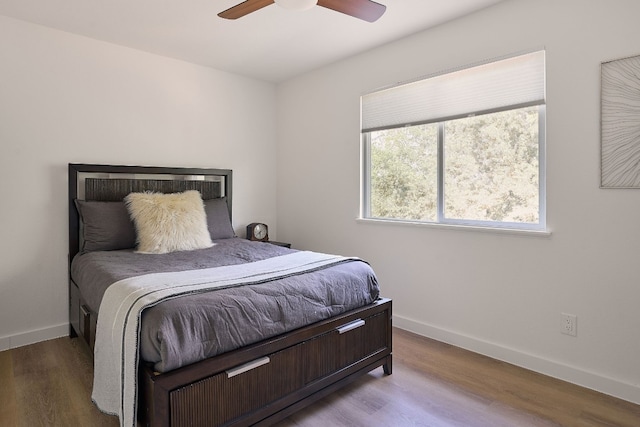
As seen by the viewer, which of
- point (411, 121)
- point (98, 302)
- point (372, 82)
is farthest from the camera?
point (372, 82)

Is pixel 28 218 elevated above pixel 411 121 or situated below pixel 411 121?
below

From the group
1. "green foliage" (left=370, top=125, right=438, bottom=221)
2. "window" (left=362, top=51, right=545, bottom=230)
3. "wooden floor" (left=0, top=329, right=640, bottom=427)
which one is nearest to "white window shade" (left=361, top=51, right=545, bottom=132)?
"window" (left=362, top=51, right=545, bottom=230)

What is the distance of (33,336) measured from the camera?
117 inches

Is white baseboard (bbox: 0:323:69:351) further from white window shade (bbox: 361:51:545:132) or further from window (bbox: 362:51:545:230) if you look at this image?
white window shade (bbox: 361:51:545:132)

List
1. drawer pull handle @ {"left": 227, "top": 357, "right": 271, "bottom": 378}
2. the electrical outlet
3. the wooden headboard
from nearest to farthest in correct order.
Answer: drawer pull handle @ {"left": 227, "top": 357, "right": 271, "bottom": 378} → the electrical outlet → the wooden headboard

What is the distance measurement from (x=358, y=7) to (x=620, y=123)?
1.59 m

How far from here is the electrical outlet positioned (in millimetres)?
2334

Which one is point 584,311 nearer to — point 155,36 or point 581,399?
point 581,399

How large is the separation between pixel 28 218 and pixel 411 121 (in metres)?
3.11

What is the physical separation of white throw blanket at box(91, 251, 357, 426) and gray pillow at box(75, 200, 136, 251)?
44.3 inches

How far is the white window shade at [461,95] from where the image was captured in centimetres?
252

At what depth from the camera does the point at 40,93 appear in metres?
2.97

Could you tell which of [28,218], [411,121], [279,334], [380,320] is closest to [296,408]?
[279,334]

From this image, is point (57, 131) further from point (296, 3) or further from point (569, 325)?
point (569, 325)
